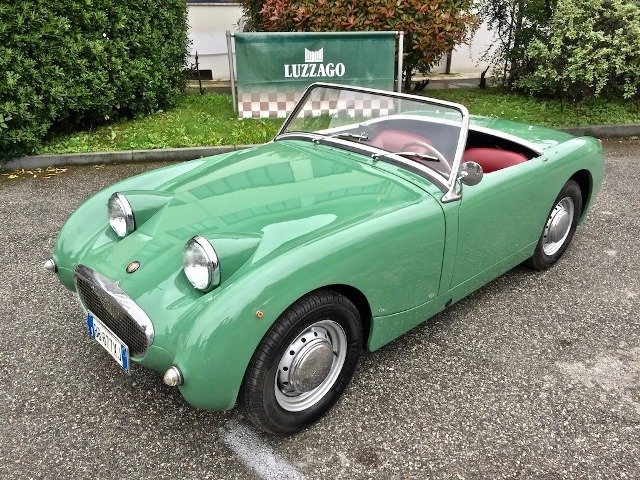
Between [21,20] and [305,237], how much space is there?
16.1 ft

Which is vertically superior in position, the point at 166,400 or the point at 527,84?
the point at 527,84

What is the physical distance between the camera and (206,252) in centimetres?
206

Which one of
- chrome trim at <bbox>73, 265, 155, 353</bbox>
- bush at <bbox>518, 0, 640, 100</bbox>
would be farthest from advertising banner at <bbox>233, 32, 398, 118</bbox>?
chrome trim at <bbox>73, 265, 155, 353</bbox>

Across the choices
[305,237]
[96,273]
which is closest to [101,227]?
[96,273]

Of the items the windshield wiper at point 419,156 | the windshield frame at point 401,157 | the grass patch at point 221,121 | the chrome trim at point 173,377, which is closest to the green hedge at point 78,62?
the grass patch at point 221,121

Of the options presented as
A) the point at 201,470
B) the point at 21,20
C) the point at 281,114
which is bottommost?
the point at 201,470

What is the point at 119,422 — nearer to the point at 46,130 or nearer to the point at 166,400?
the point at 166,400

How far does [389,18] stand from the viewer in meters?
7.32

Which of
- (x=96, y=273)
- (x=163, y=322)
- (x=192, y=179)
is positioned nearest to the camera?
(x=163, y=322)

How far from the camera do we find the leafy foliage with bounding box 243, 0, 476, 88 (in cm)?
727

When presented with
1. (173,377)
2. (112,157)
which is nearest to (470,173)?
(173,377)

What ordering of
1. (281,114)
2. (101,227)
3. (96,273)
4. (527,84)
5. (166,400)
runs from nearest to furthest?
(96,273) → (166,400) → (101,227) → (281,114) → (527,84)

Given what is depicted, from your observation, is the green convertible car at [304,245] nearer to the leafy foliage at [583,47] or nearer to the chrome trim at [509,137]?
the chrome trim at [509,137]

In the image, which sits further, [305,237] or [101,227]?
[101,227]
